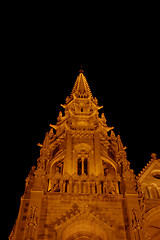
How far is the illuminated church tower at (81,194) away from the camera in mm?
17188

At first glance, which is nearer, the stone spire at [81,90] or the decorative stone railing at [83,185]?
the decorative stone railing at [83,185]

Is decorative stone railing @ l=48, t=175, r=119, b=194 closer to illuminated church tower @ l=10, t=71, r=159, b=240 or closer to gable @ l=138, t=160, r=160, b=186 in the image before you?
illuminated church tower @ l=10, t=71, r=159, b=240

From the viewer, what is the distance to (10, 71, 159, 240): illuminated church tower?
677 inches

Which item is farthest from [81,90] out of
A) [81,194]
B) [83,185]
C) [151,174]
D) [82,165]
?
[81,194]

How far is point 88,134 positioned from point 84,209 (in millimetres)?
8931

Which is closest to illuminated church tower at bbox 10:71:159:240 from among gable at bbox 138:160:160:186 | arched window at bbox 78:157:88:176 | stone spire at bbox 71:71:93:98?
arched window at bbox 78:157:88:176

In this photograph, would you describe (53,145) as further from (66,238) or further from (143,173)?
(66,238)

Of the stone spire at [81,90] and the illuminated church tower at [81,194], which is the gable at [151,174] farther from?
the stone spire at [81,90]

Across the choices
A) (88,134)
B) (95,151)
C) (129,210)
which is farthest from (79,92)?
(129,210)

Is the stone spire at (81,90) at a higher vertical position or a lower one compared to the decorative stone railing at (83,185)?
higher

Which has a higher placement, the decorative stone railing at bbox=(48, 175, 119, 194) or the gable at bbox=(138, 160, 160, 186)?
the gable at bbox=(138, 160, 160, 186)

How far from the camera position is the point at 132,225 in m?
17.1

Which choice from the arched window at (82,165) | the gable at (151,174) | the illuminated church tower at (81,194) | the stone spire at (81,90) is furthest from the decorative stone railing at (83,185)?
the stone spire at (81,90)

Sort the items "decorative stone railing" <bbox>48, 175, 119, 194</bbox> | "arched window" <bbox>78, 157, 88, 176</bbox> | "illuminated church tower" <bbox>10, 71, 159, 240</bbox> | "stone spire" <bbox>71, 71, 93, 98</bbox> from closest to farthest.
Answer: "illuminated church tower" <bbox>10, 71, 159, 240</bbox> < "decorative stone railing" <bbox>48, 175, 119, 194</bbox> < "arched window" <bbox>78, 157, 88, 176</bbox> < "stone spire" <bbox>71, 71, 93, 98</bbox>
